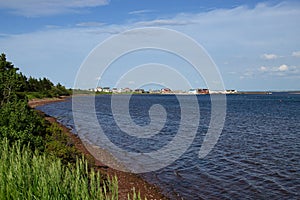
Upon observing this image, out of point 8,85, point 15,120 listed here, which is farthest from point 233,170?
point 8,85

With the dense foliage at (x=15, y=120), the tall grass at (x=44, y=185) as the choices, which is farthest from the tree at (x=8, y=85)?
the tall grass at (x=44, y=185)

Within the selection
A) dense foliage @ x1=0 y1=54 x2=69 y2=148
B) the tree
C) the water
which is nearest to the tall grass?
dense foliage @ x1=0 y1=54 x2=69 y2=148

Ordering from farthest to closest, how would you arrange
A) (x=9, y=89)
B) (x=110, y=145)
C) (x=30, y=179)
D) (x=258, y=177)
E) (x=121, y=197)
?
(x=110, y=145) → (x=9, y=89) → (x=258, y=177) → (x=121, y=197) → (x=30, y=179)

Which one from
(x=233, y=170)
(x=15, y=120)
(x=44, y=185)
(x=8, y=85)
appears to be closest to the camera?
(x=44, y=185)

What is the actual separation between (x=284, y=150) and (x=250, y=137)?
7636mm

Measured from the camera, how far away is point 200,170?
2003 centimetres

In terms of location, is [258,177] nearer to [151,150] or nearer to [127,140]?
[151,150]

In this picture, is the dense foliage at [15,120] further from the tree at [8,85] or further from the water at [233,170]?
the water at [233,170]

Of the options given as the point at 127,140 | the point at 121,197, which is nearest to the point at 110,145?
the point at 127,140

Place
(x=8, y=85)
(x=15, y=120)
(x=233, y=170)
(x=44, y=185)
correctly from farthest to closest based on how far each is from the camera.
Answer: (x=8, y=85) < (x=233, y=170) < (x=15, y=120) < (x=44, y=185)

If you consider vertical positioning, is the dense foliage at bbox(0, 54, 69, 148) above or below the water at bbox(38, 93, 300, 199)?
above

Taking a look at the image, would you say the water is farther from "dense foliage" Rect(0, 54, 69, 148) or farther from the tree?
the tree

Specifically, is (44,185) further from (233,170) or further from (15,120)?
(233,170)

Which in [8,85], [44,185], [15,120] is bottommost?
[44,185]
